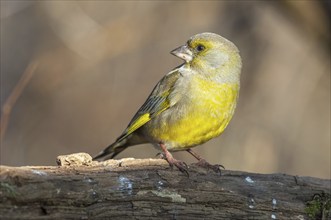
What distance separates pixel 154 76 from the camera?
43.1ft

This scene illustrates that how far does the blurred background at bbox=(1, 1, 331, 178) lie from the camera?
10414 millimetres

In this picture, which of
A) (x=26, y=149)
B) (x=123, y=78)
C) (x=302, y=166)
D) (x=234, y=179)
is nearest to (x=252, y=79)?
(x=302, y=166)

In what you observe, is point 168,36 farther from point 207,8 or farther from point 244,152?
point 244,152

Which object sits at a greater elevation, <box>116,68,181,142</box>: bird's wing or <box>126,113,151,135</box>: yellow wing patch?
<box>116,68,181,142</box>: bird's wing

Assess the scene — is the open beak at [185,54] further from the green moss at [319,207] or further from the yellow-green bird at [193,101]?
the green moss at [319,207]

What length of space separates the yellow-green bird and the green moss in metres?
0.90

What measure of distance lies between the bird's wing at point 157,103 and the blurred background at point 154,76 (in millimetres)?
3591

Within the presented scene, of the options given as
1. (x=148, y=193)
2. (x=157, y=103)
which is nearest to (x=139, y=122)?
(x=157, y=103)

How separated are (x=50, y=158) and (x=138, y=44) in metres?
2.25

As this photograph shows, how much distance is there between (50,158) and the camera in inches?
461

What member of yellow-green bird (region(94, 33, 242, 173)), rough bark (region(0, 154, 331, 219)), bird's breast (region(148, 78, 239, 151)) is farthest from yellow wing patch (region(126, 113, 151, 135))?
rough bark (region(0, 154, 331, 219))

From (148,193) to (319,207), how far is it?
1418 mm

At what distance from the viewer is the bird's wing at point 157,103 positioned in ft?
20.3

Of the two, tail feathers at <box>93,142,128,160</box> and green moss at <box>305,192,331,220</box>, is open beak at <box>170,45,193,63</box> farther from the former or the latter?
green moss at <box>305,192,331,220</box>
